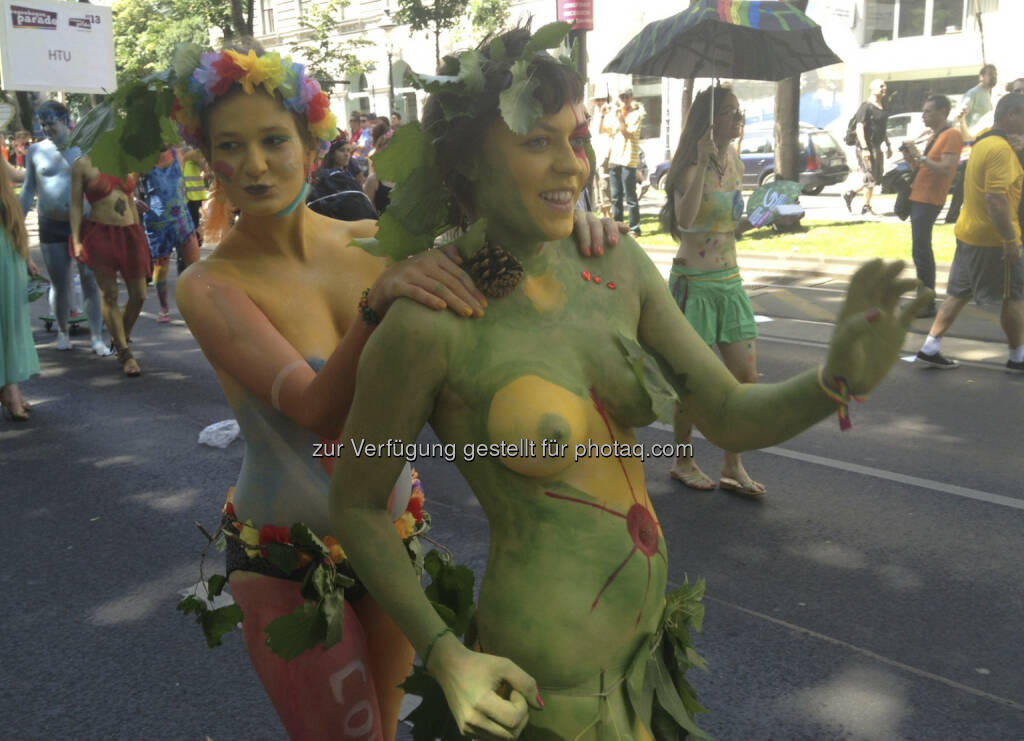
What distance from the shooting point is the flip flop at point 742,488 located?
514 cm

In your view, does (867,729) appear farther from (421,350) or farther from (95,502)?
(95,502)

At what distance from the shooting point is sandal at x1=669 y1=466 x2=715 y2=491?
17.3ft

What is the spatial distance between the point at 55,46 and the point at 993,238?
12.2 m

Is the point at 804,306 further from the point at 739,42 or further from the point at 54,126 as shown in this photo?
the point at 54,126

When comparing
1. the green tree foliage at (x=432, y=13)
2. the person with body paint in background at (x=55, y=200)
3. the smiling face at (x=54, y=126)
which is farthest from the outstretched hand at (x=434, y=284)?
the green tree foliage at (x=432, y=13)

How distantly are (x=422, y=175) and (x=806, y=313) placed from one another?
28.9 feet

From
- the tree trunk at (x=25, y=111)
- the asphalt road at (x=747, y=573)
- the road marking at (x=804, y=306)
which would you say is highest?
the tree trunk at (x=25, y=111)

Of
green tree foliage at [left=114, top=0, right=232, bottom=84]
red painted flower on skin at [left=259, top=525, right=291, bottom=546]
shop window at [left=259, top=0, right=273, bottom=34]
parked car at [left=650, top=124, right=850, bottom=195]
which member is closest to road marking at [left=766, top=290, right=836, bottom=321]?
red painted flower on skin at [left=259, top=525, right=291, bottom=546]

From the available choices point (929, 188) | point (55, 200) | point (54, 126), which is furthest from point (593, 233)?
point (929, 188)

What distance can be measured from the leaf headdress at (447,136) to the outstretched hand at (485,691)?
641 mm

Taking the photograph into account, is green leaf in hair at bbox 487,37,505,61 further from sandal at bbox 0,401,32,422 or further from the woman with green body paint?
sandal at bbox 0,401,32,422

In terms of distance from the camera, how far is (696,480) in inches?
209

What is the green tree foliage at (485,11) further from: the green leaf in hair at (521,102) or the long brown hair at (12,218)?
the green leaf in hair at (521,102)

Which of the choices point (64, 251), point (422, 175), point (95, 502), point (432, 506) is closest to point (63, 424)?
point (95, 502)
